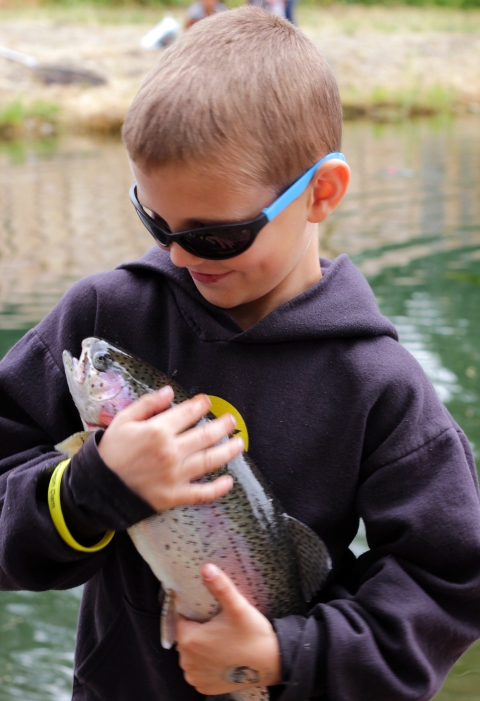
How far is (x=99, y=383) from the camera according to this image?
1.70m

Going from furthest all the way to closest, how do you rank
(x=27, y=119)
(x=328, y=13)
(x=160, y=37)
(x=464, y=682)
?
(x=328, y=13) < (x=160, y=37) < (x=27, y=119) < (x=464, y=682)

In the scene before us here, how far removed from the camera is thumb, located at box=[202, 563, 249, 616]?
1591 millimetres

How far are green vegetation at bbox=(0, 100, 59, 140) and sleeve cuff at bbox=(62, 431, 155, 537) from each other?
12.7 meters

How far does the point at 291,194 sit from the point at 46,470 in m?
0.70

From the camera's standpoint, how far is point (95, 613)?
1.92 meters

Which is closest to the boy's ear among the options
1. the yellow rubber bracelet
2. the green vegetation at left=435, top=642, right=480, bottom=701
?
the yellow rubber bracelet

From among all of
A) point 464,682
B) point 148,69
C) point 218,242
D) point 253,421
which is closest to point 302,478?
point 253,421

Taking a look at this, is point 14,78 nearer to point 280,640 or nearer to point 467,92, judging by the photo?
point 467,92

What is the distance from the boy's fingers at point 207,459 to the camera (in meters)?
1.48

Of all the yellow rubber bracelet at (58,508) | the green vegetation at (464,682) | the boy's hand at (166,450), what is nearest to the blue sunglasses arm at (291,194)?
the boy's hand at (166,450)

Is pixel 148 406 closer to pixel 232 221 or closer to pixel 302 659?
pixel 232 221

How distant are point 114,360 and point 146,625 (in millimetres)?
551

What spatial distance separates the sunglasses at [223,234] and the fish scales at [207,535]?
262 mm

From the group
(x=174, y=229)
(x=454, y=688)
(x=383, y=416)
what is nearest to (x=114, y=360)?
(x=174, y=229)
